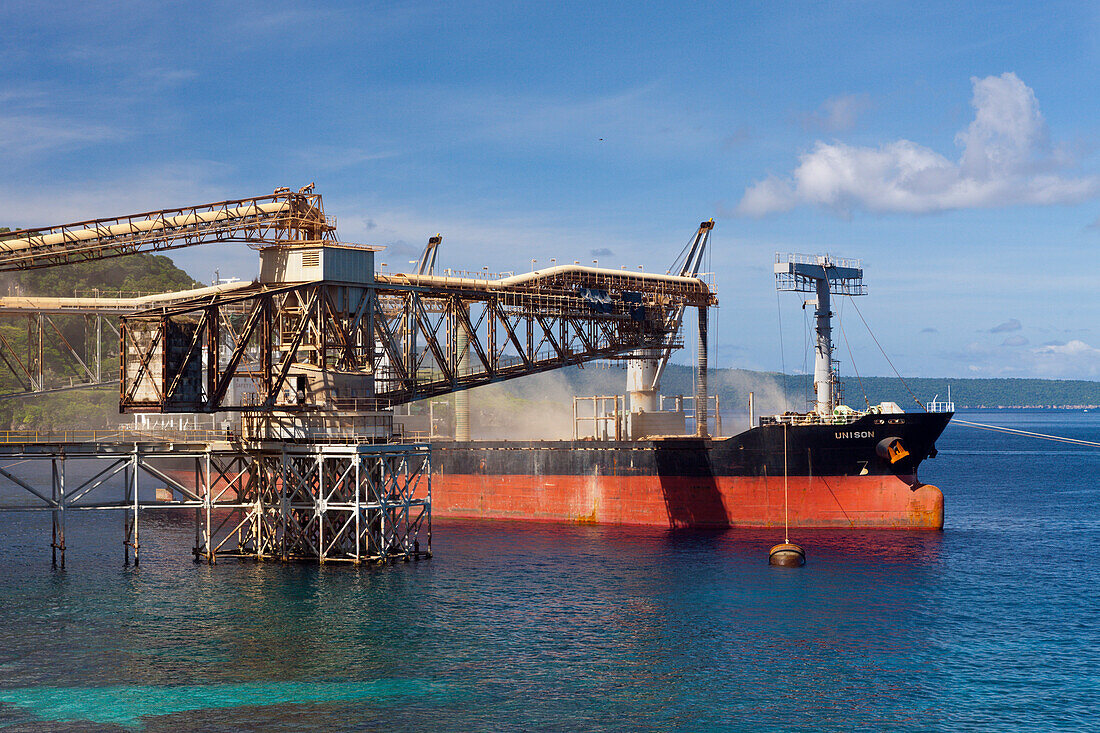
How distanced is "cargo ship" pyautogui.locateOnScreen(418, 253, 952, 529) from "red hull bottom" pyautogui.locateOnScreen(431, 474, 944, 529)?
0.07m

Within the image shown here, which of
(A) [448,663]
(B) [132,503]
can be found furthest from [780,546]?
(B) [132,503]

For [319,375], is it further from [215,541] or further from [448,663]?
[448,663]

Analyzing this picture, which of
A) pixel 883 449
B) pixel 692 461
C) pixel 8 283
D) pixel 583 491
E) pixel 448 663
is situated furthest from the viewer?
pixel 8 283

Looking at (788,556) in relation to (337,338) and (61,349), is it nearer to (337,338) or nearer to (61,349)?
(337,338)

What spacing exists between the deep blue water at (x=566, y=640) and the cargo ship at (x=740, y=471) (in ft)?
14.7

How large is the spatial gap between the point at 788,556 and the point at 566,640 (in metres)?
Result: 20.4

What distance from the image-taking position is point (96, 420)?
179 metres

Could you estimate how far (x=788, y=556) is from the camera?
59.1 metres

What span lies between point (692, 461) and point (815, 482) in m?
8.69

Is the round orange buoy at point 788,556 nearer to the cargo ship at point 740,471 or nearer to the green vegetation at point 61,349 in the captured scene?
the cargo ship at point 740,471

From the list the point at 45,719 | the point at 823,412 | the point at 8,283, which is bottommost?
the point at 45,719

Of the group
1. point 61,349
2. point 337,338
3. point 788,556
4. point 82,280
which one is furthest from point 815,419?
point 82,280

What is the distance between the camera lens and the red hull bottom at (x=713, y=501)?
71.5 m

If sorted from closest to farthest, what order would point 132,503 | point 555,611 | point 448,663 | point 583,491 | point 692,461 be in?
point 448,663 → point 555,611 → point 132,503 → point 692,461 → point 583,491
